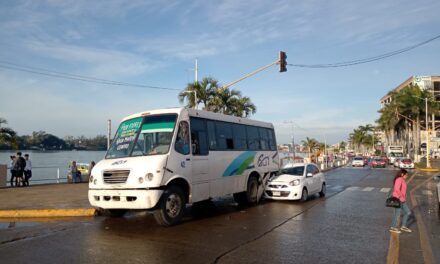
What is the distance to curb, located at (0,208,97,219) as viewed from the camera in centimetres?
1088

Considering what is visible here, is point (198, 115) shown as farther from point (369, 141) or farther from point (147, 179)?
point (369, 141)

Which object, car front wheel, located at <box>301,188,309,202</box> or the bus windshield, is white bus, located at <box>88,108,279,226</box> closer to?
the bus windshield

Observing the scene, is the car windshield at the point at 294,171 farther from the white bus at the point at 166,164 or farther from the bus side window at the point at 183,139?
the bus side window at the point at 183,139

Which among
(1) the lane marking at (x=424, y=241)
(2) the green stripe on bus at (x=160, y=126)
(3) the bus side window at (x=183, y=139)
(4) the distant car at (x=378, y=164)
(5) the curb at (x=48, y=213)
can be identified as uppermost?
(2) the green stripe on bus at (x=160, y=126)

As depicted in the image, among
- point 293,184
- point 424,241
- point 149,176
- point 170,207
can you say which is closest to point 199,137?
point 170,207

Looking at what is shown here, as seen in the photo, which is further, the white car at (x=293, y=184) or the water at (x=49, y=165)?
the water at (x=49, y=165)

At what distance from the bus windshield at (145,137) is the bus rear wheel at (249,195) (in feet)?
16.5

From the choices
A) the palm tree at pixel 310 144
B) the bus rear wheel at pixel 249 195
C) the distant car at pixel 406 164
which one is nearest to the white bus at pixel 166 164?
the bus rear wheel at pixel 249 195

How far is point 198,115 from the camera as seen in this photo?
1127 cm

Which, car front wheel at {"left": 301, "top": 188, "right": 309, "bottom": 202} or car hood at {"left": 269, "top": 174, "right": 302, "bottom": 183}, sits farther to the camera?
car hood at {"left": 269, "top": 174, "right": 302, "bottom": 183}

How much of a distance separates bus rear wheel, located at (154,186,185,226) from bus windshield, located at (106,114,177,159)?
1048 millimetres

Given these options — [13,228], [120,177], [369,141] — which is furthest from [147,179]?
[369,141]

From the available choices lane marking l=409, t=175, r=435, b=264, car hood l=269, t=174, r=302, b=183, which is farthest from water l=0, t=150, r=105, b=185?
lane marking l=409, t=175, r=435, b=264

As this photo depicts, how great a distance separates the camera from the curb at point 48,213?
428 inches
